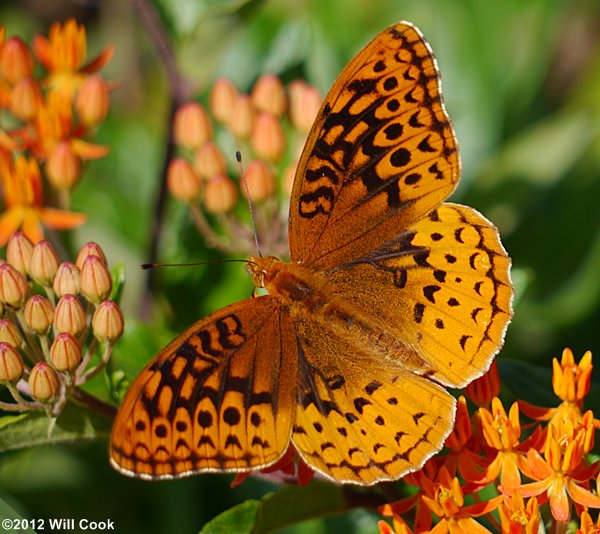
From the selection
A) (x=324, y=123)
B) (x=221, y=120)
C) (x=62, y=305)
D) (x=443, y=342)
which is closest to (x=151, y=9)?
(x=221, y=120)

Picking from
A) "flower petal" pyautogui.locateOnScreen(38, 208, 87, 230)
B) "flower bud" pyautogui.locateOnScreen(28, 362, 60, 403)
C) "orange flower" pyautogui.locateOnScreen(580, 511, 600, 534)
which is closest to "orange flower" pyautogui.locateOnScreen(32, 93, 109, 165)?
"flower petal" pyautogui.locateOnScreen(38, 208, 87, 230)

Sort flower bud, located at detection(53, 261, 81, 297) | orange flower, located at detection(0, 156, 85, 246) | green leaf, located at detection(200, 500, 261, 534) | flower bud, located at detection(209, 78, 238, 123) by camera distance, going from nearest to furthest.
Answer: green leaf, located at detection(200, 500, 261, 534), flower bud, located at detection(53, 261, 81, 297), orange flower, located at detection(0, 156, 85, 246), flower bud, located at detection(209, 78, 238, 123)

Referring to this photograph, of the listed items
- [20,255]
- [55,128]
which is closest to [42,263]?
[20,255]

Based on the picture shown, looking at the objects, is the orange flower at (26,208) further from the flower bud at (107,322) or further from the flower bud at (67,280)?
the flower bud at (107,322)

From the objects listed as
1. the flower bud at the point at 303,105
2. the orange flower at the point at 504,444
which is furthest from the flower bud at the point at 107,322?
the flower bud at the point at 303,105

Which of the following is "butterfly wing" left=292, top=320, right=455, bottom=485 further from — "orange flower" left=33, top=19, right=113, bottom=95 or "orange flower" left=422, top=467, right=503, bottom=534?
"orange flower" left=33, top=19, right=113, bottom=95

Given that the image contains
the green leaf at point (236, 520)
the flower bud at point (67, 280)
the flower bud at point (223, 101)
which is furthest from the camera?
the flower bud at point (223, 101)

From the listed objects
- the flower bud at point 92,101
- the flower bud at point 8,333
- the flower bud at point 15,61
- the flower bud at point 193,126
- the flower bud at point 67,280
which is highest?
the flower bud at point 15,61
